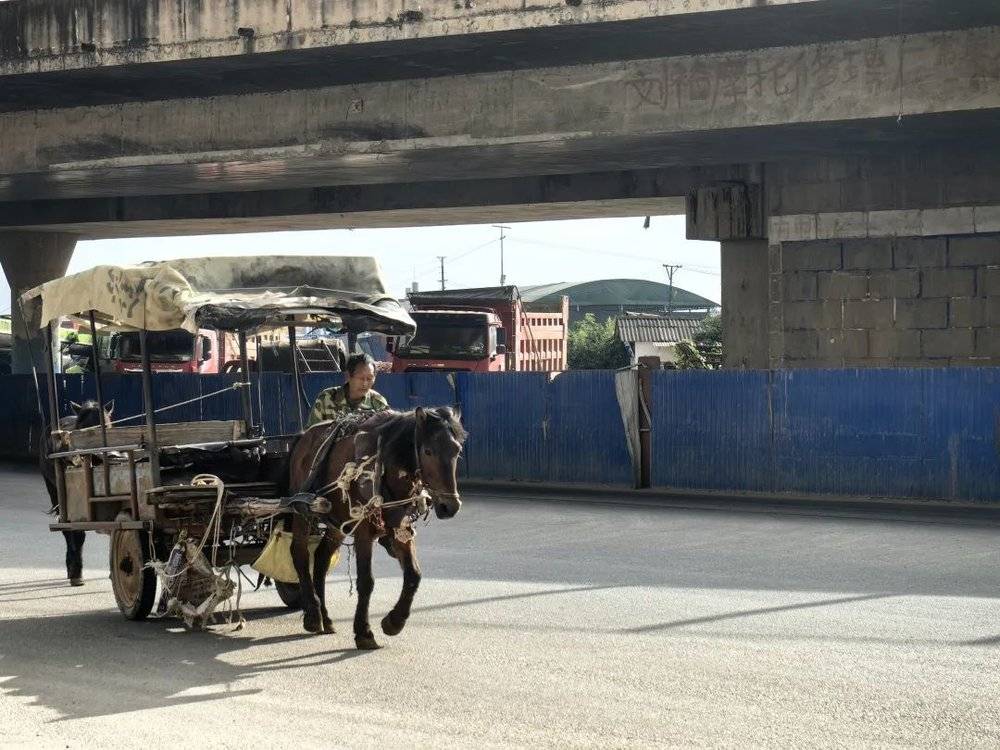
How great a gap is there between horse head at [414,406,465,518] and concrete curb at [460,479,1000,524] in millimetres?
11044

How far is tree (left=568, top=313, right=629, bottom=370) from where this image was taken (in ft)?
206

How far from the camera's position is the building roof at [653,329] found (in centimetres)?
6053

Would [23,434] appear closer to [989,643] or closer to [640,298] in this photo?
[989,643]

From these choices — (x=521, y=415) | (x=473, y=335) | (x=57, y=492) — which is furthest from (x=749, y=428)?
(x=473, y=335)

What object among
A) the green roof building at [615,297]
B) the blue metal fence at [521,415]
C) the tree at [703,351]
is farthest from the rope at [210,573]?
the green roof building at [615,297]

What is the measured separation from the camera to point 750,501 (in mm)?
21172

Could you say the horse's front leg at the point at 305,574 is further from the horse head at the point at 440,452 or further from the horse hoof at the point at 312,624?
the horse head at the point at 440,452

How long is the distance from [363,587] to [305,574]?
2.15 feet

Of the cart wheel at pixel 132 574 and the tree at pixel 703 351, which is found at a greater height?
the tree at pixel 703 351

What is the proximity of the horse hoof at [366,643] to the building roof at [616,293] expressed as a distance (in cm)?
8496

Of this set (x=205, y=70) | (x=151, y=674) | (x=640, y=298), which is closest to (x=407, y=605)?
(x=151, y=674)

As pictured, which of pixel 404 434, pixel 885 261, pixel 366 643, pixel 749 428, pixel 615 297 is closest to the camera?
pixel 366 643

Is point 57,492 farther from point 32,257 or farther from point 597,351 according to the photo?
point 597,351

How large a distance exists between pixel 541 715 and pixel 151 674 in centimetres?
264
